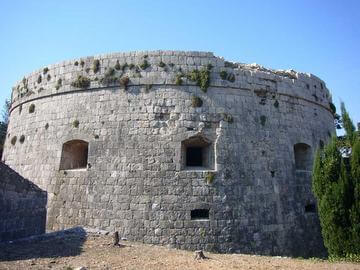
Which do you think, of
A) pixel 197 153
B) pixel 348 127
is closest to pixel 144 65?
pixel 197 153

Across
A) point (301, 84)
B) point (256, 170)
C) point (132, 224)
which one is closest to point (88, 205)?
point (132, 224)

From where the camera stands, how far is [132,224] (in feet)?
31.6

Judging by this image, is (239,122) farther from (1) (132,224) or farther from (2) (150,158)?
(1) (132,224)

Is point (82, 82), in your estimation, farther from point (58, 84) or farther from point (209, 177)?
point (209, 177)

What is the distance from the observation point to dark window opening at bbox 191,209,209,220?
9.72m

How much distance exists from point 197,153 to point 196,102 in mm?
1745

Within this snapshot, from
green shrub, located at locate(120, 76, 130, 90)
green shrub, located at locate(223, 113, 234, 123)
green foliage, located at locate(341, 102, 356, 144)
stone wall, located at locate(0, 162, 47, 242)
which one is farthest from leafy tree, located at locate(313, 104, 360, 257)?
stone wall, located at locate(0, 162, 47, 242)

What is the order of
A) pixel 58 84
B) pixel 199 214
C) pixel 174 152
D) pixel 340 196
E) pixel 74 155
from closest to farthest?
pixel 340 196
pixel 199 214
pixel 174 152
pixel 74 155
pixel 58 84

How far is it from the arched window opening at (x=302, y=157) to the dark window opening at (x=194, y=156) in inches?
142

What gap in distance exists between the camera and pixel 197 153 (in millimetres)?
11172

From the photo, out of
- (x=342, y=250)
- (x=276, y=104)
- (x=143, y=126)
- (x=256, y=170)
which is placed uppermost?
(x=276, y=104)

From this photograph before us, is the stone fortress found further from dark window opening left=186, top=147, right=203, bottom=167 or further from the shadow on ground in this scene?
the shadow on ground

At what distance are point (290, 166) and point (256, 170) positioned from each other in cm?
149

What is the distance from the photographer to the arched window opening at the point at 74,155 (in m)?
11.0
